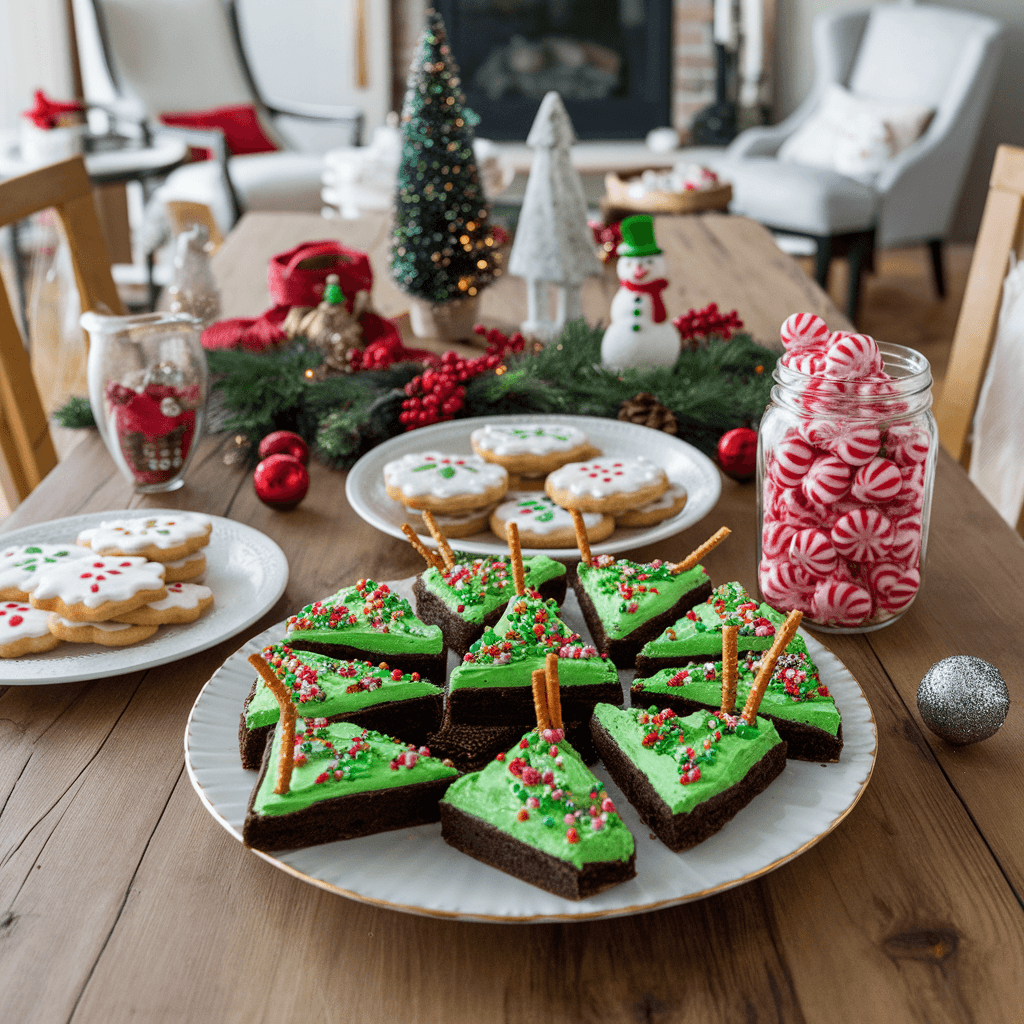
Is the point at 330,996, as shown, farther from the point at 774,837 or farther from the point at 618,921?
the point at 774,837

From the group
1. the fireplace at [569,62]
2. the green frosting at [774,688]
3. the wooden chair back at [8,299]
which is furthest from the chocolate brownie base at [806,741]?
the fireplace at [569,62]

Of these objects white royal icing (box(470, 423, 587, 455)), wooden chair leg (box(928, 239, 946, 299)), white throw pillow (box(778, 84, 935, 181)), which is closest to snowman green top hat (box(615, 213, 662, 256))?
white royal icing (box(470, 423, 587, 455))

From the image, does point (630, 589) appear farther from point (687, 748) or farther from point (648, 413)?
point (648, 413)

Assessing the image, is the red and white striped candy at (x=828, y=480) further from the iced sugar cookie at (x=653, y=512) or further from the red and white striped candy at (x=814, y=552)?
the iced sugar cookie at (x=653, y=512)

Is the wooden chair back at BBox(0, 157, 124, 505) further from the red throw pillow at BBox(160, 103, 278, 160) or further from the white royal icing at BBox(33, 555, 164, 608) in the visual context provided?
the red throw pillow at BBox(160, 103, 278, 160)

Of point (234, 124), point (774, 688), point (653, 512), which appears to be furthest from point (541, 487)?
point (234, 124)

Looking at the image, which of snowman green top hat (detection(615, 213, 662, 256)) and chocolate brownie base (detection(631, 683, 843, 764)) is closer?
chocolate brownie base (detection(631, 683, 843, 764))
